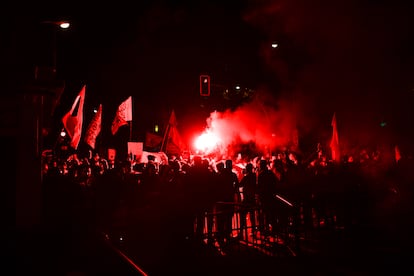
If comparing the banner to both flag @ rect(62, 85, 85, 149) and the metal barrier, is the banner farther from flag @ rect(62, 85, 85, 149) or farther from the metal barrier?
the metal barrier

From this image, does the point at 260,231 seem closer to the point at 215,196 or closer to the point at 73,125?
the point at 215,196

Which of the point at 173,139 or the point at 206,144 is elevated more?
the point at 206,144

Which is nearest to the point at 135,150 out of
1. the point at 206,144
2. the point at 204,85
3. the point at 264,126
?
the point at 204,85

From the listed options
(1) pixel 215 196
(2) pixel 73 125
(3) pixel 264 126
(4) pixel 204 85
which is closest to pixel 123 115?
(2) pixel 73 125

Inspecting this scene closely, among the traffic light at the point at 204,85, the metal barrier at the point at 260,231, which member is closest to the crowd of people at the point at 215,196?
the metal barrier at the point at 260,231

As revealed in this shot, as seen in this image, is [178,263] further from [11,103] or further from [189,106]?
[189,106]

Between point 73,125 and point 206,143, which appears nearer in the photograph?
point 73,125

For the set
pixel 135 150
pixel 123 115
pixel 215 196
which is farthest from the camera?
pixel 135 150

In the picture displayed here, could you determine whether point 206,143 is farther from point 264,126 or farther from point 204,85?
point 264,126

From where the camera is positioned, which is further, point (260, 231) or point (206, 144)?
point (206, 144)

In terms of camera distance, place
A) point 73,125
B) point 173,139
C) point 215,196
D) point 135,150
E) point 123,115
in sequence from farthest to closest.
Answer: point 173,139, point 135,150, point 123,115, point 73,125, point 215,196

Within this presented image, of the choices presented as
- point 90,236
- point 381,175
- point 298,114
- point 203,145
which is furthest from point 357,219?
point 298,114

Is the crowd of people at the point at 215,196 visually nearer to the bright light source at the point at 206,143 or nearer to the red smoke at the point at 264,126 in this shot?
the bright light source at the point at 206,143

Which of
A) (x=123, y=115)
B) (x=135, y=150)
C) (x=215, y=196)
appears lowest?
(x=215, y=196)
